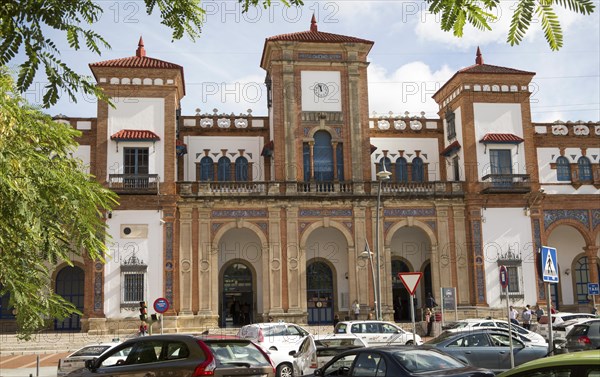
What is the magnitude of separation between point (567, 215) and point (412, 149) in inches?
396

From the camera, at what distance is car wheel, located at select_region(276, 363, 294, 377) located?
19453mm

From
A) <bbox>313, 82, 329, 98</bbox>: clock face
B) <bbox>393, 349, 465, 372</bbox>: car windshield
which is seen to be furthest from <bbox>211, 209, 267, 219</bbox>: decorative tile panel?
<bbox>393, 349, 465, 372</bbox>: car windshield

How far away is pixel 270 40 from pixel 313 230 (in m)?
11.3

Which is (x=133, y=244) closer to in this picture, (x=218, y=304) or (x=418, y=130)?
(x=218, y=304)

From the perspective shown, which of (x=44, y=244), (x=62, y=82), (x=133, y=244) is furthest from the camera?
(x=133, y=244)

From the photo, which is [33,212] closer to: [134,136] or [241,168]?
[134,136]

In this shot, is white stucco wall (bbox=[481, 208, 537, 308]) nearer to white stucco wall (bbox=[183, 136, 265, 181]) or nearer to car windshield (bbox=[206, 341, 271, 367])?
white stucco wall (bbox=[183, 136, 265, 181])

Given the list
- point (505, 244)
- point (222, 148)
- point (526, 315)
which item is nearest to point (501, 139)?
point (505, 244)

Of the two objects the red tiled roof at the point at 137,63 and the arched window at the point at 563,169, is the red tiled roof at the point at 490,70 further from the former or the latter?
the red tiled roof at the point at 137,63

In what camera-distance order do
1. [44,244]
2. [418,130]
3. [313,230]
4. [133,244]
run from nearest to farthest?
[44,244], [133,244], [313,230], [418,130]

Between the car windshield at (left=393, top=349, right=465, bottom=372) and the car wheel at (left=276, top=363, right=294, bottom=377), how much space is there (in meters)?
8.41

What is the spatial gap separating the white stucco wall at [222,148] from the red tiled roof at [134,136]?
144 inches

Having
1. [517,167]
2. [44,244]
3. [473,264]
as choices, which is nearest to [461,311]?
[473,264]

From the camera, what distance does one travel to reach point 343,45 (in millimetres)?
40062
